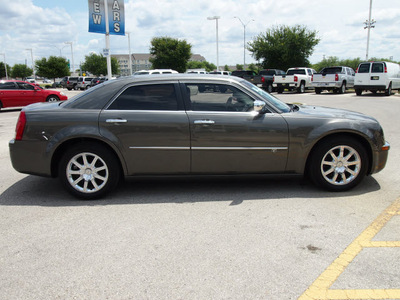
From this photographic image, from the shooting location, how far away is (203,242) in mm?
3371

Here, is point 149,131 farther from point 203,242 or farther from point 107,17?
point 107,17

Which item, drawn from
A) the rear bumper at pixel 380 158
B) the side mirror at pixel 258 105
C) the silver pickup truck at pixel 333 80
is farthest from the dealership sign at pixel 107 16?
the rear bumper at pixel 380 158

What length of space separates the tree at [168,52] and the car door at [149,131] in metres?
60.8

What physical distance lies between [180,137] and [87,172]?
125cm

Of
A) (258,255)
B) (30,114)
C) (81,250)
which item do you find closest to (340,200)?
(258,255)

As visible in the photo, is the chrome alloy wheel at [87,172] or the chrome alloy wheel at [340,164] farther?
the chrome alloy wheel at [340,164]

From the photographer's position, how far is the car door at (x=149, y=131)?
4.41 metres

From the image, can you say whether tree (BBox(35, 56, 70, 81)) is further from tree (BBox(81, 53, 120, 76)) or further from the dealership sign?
the dealership sign

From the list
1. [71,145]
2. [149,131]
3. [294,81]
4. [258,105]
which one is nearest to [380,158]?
[258,105]

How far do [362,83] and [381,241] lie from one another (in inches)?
837

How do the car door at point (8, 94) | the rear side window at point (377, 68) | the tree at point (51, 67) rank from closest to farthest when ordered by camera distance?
the car door at point (8, 94) < the rear side window at point (377, 68) < the tree at point (51, 67)

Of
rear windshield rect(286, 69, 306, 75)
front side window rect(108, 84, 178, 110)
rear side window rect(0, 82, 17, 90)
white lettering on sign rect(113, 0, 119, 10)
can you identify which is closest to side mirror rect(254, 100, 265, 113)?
front side window rect(108, 84, 178, 110)

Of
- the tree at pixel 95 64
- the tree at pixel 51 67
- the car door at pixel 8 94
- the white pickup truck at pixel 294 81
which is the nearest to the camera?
the car door at pixel 8 94

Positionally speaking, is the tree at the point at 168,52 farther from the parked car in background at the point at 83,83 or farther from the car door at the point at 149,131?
the car door at the point at 149,131
